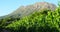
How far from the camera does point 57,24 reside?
43719mm

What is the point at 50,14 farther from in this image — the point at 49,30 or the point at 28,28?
the point at 28,28

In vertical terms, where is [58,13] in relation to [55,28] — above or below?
above

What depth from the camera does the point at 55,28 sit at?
45.0 meters

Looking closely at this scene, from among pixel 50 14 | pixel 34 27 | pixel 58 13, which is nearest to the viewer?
pixel 58 13

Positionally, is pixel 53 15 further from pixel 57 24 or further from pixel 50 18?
pixel 57 24

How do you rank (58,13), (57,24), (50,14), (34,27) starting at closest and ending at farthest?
(57,24)
(58,13)
(50,14)
(34,27)

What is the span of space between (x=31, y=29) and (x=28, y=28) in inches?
85.8

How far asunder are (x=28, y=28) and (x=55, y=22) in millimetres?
15801

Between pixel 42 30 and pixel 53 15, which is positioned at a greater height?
pixel 53 15

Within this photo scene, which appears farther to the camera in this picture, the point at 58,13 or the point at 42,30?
the point at 42,30

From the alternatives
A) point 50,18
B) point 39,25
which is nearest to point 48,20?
point 50,18

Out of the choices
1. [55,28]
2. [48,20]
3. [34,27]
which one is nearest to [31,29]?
[34,27]

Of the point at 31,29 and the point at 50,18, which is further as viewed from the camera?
the point at 31,29

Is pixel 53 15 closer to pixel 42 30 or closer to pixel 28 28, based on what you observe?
pixel 42 30
